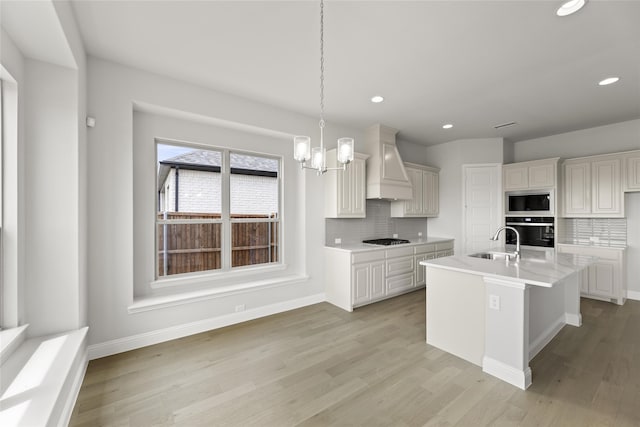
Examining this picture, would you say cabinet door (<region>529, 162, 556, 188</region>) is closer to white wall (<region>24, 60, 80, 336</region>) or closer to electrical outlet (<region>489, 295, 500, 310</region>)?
electrical outlet (<region>489, 295, 500, 310</region>)

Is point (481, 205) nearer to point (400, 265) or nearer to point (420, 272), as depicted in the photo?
point (420, 272)

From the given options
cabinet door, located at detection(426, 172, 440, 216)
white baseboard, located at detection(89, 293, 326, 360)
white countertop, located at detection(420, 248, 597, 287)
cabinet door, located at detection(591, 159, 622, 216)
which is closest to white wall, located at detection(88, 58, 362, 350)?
white baseboard, located at detection(89, 293, 326, 360)

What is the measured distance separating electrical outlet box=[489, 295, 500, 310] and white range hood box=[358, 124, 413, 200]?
2.26 m

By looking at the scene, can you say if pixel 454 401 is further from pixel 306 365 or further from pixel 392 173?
pixel 392 173

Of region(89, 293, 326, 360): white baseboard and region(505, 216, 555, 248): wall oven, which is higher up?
region(505, 216, 555, 248): wall oven

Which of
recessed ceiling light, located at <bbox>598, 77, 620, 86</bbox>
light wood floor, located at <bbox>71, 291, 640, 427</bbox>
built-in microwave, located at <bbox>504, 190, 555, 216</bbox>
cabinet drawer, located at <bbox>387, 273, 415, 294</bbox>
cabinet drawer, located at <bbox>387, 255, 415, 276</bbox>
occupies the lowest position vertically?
light wood floor, located at <bbox>71, 291, 640, 427</bbox>

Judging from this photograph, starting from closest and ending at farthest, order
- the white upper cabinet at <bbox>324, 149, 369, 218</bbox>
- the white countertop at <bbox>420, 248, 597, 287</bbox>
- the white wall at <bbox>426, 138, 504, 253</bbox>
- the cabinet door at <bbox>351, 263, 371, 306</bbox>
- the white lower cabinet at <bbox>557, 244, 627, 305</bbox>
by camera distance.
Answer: the white countertop at <bbox>420, 248, 597, 287</bbox>, the cabinet door at <bbox>351, 263, 371, 306</bbox>, the white lower cabinet at <bbox>557, 244, 627, 305</bbox>, the white upper cabinet at <bbox>324, 149, 369, 218</bbox>, the white wall at <bbox>426, 138, 504, 253</bbox>

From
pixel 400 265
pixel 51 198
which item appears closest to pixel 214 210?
pixel 51 198

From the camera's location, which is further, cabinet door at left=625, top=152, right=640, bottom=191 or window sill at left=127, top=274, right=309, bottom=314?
cabinet door at left=625, top=152, right=640, bottom=191

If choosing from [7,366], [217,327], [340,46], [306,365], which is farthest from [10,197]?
[340,46]

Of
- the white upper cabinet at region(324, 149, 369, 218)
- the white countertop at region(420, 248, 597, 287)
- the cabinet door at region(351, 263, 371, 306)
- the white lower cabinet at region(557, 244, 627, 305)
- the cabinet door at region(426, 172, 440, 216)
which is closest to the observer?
the white countertop at region(420, 248, 597, 287)

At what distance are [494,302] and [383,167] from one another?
102 inches

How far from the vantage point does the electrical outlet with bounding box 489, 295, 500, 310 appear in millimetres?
2226

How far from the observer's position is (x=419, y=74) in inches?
109
